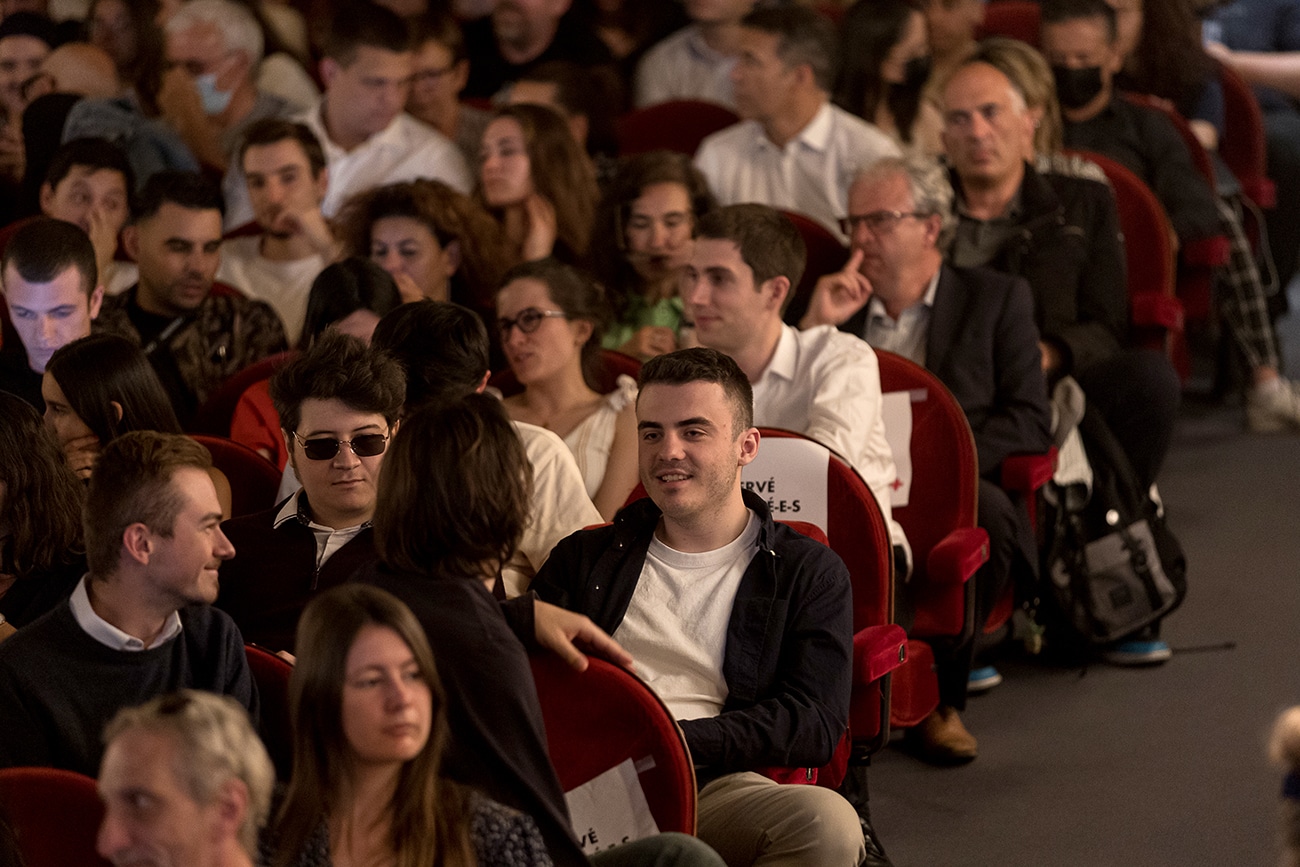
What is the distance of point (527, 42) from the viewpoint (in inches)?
212

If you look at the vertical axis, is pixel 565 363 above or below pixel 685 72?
below

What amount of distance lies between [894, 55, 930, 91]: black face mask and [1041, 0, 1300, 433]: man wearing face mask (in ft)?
1.13

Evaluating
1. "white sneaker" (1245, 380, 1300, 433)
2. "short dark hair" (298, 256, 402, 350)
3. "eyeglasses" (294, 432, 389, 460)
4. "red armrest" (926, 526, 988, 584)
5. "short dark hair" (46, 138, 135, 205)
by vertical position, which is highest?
"short dark hair" (46, 138, 135, 205)

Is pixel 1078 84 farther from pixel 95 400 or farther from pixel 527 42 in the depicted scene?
pixel 95 400

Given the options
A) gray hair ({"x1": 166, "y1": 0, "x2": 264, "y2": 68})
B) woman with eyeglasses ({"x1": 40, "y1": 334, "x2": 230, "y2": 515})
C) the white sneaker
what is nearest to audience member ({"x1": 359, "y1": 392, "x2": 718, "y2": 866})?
woman with eyeglasses ({"x1": 40, "y1": 334, "x2": 230, "y2": 515})

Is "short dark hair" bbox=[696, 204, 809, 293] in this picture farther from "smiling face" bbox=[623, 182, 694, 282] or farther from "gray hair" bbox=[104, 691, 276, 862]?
"gray hair" bbox=[104, 691, 276, 862]

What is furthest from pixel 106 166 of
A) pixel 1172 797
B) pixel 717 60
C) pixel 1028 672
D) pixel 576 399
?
pixel 1172 797

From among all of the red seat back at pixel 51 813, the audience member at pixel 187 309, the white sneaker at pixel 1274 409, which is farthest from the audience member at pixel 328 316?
the white sneaker at pixel 1274 409

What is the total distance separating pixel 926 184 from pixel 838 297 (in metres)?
0.37

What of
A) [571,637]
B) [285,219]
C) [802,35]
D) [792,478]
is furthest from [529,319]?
[802,35]

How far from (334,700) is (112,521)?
50 cm

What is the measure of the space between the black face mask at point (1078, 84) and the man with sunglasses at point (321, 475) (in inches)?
110

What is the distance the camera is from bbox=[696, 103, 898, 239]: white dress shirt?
14.9 ft

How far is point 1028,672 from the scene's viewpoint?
141 inches
